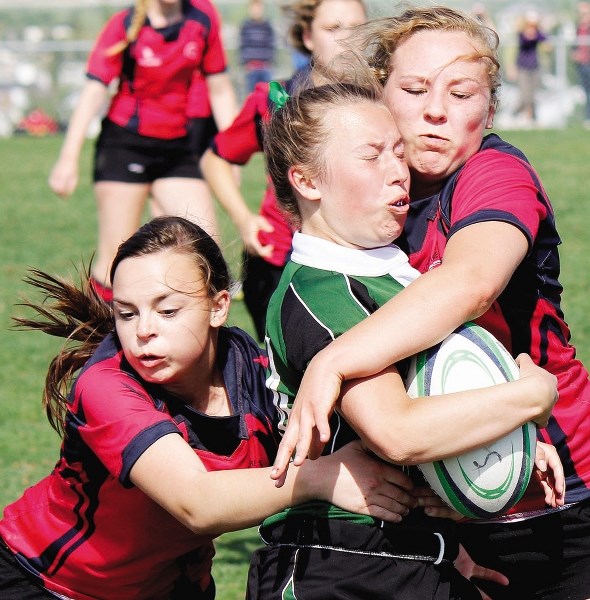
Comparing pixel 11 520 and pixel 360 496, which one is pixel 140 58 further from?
pixel 360 496

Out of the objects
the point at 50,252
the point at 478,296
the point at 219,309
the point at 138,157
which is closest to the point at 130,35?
the point at 138,157

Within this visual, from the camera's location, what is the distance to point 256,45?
24.0 meters

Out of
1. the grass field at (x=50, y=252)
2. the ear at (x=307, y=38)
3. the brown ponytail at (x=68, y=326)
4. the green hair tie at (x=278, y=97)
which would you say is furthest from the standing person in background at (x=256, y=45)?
the green hair tie at (x=278, y=97)

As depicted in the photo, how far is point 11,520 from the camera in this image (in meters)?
3.35

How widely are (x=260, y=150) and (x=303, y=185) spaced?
3.00 meters

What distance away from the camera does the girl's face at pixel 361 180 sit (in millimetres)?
2643

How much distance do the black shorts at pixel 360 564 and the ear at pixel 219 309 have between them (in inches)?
Result: 26.0

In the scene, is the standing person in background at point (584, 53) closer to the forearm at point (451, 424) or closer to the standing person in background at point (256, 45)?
the standing person in background at point (256, 45)

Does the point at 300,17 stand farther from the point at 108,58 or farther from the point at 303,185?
the point at 303,185

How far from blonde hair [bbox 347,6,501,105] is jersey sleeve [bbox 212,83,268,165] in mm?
2210

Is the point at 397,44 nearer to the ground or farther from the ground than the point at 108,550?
farther from the ground

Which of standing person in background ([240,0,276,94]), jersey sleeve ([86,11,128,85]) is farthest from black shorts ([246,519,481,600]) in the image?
standing person in background ([240,0,276,94])

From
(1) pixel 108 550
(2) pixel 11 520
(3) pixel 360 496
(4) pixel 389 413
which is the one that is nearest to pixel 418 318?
(4) pixel 389 413

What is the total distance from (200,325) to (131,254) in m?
0.26
